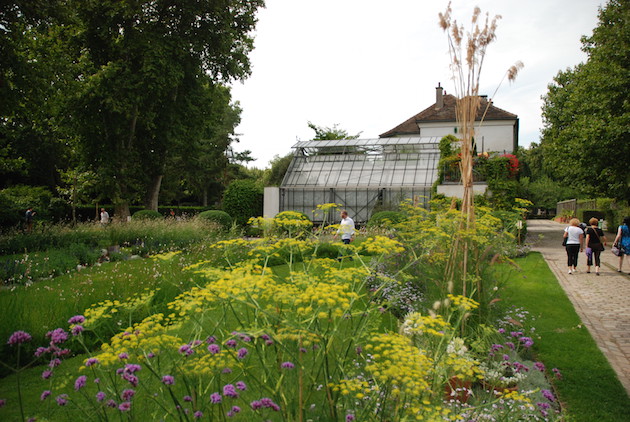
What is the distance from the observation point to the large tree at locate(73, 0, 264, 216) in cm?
1759

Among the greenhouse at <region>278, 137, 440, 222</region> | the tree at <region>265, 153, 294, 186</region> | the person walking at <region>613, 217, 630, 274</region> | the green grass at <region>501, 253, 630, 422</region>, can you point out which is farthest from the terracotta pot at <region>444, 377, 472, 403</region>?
the tree at <region>265, 153, 294, 186</region>

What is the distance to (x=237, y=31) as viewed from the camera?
2086 cm

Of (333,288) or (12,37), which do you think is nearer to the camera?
(333,288)

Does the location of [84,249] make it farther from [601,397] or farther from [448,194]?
[448,194]

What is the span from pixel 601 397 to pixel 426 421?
3205 millimetres

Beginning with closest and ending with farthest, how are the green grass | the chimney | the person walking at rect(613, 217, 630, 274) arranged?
the green grass → the person walking at rect(613, 217, 630, 274) → the chimney

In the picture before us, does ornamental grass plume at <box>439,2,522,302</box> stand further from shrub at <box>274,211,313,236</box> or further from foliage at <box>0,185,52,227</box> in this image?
foliage at <box>0,185,52,227</box>

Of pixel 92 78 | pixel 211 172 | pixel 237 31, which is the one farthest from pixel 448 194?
pixel 211 172

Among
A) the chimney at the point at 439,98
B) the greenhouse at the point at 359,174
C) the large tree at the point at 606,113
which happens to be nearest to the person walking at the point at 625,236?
the large tree at the point at 606,113

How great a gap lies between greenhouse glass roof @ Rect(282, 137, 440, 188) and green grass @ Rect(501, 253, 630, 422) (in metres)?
16.5

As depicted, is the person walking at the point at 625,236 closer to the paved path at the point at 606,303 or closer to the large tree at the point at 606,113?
the paved path at the point at 606,303

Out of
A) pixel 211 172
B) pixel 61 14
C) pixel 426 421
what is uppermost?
pixel 61 14

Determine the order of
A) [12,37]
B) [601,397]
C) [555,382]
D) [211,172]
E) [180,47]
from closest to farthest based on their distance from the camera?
1. [601,397]
2. [555,382]
3. [12,37]
4. [180,47]
5. [211,172]

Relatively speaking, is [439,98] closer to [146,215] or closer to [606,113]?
[606,113]
